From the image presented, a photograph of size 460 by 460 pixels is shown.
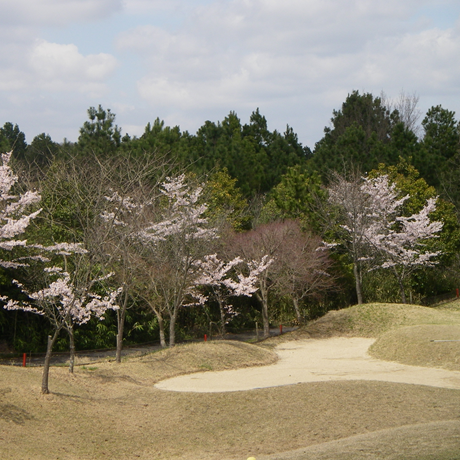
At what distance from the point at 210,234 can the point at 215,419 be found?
1224 cm

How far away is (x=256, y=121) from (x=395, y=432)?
49098 millimetres

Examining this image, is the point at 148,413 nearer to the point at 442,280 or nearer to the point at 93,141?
the point at 93,141

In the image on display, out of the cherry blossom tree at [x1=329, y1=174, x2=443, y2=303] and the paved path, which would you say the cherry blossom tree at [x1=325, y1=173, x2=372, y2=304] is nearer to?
the cherry blossom tree at [x1=329, y1=174, x2=443, y2=303]

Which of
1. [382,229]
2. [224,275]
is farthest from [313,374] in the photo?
[382,229]

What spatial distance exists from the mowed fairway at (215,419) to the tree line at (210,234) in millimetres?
2136

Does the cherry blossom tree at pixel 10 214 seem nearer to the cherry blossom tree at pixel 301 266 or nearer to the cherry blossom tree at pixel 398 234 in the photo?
the cherry blossom tree at pixel 301 266

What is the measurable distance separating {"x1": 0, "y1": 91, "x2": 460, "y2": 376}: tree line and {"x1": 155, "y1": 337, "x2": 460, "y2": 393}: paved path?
348cm

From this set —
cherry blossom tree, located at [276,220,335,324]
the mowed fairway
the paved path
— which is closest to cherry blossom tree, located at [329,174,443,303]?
cherry blossom tree, located at [276,220,335,324]

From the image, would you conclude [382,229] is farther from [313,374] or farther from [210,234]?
[313,374]

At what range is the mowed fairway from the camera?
31.8 feet

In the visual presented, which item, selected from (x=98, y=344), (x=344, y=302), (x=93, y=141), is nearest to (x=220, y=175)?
(x=93, y=141)

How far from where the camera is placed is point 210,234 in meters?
23.9

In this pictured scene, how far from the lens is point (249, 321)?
32000 millimetres

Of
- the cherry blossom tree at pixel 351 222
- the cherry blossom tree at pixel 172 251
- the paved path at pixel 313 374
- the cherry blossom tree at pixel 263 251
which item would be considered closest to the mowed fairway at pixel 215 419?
the paved path at pixel 313 374
